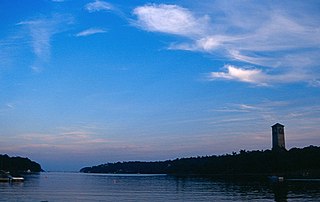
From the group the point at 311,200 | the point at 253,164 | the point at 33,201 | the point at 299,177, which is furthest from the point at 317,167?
the point at 33,201

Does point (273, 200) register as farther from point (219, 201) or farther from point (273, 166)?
point (273, 166)

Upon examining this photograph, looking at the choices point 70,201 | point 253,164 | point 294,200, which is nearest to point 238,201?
point 294,200

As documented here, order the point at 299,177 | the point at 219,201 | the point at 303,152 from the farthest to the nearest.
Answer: the point at 303,152, the point at 299,177, the point at 219,201

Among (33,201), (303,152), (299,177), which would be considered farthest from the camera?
(303,152)

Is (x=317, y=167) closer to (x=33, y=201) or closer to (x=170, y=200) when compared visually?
(x=170, y=200)

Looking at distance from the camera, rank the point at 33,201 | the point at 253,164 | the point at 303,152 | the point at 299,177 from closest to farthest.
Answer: the point at 33,201, the point at 299,177, the point at 303,152, the point at 253,164

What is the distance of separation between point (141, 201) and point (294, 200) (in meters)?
23.4

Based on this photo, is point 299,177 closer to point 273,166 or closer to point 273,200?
point 273,166

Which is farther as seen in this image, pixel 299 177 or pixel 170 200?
pixel 299 177

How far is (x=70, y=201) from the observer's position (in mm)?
65438

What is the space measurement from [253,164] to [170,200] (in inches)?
5437

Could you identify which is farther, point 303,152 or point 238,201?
point 303,152

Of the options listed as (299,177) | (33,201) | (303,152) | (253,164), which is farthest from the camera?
(253,164)

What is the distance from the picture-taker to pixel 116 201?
65312mm
